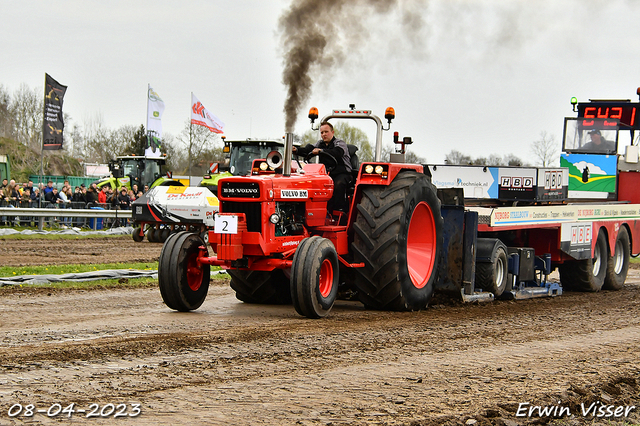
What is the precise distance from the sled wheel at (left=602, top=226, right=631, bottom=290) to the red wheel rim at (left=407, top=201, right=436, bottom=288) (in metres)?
5.22

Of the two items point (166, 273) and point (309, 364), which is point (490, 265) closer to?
point (166, 273)

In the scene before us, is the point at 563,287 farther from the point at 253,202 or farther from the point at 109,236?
the point at 109,236

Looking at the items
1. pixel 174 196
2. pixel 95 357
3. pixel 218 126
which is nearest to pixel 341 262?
pixel 95 357

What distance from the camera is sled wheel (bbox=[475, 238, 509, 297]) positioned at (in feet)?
33.3

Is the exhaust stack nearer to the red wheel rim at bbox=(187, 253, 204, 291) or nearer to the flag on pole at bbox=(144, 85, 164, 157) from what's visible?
the red wheel rim at bbox=(187, 253, 204, 291)

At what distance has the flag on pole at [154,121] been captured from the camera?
102 feet

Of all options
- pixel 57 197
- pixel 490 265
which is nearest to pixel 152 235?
pixel 57 197

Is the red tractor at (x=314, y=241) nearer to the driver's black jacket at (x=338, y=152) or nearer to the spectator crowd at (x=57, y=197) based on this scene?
the driver's black jacket at (x=338, y=152)

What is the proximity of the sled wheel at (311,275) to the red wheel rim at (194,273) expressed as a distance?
4.16ft

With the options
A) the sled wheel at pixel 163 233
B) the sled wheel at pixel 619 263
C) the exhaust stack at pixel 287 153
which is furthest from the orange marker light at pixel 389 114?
the sled wheel at pixel 163 233

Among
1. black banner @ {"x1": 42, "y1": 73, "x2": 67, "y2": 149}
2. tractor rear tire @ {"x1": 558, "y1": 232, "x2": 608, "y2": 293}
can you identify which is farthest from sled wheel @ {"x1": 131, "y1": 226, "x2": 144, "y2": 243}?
tractor rear tire @ {"x1": 558, "y1": 232, "x2": 608, "y2": 293}

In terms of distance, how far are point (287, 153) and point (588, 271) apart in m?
6.70

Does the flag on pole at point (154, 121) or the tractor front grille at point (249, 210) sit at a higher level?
the flag on pole at point (154, 121)

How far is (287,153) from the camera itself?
8.34 metres
